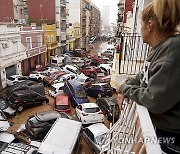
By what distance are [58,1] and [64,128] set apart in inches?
1031

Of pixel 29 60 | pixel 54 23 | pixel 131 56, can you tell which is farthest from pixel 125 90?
pixel 54 23

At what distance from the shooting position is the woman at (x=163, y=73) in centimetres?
132

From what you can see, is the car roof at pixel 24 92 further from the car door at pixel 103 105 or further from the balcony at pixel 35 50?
the balcony at pixel 35 50

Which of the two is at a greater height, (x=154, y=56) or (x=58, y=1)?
(x=58, y=1)

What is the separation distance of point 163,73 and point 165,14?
0.45m

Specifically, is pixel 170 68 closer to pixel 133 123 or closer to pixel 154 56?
pixel 154 56

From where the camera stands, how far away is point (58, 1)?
30.6m

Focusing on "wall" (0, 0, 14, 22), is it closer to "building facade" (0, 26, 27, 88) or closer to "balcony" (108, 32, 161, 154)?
"building facade" (0, 26, 27, 88)

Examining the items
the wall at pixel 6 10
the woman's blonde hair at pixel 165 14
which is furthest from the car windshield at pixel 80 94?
the wall at pixel 6 10

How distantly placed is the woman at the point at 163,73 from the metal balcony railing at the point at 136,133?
11cm

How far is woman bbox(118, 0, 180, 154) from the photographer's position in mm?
1316

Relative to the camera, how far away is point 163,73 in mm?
1315

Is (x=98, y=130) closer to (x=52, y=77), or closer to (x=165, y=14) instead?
(x=165, y=14)

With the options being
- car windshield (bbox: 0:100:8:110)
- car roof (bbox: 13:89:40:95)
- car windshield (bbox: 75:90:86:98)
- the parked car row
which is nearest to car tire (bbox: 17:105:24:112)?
the parked car row
